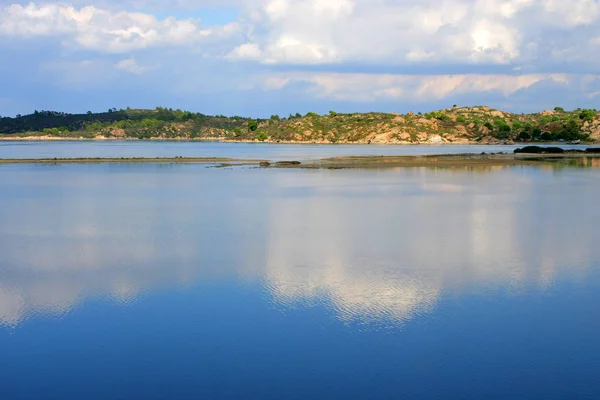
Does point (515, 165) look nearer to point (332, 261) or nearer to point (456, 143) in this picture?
point (332, 261)

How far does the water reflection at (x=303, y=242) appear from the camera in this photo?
19.5 m

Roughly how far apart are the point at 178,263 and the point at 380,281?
7.37m

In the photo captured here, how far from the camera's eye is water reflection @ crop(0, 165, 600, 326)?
64.1 feet

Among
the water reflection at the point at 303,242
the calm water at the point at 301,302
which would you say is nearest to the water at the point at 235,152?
the water reflection at the point at 303,242

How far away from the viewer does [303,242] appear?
27.2 m

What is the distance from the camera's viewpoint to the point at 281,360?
1398 centimetres

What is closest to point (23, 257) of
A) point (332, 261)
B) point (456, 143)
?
point (332, 261)

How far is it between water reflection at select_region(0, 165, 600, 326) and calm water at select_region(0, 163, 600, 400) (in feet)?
0.39

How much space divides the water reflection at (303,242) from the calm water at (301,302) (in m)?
0.12

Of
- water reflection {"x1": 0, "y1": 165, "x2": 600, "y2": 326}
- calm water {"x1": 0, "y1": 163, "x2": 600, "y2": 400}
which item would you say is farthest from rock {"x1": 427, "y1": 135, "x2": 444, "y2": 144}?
calm water {"x1": 0, "y1": 163, "x2": 600, "y2": 400}

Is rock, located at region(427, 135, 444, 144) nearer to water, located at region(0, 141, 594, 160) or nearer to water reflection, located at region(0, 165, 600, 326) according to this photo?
water, located at region(0, 141, 594, 160)

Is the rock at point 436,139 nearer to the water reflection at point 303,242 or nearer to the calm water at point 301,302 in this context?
the water reflection at point 303,242

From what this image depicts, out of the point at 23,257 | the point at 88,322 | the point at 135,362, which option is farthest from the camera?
the point at 23,257

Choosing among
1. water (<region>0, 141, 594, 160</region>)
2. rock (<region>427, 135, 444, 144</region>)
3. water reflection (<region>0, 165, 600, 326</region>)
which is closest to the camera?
water reflection (<region>0, 165, 600, 326</region>)
